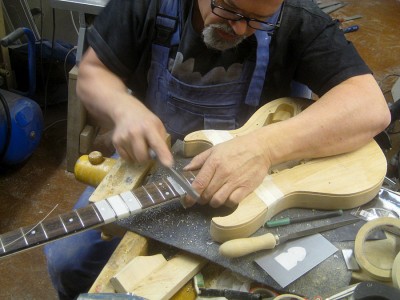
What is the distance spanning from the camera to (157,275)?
0.73 meters

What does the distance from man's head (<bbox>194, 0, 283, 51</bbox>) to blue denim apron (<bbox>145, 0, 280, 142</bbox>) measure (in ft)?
0.24

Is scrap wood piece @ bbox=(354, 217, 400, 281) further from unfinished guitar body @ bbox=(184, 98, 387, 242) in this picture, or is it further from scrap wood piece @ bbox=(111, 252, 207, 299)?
scrap wood piece @ bbox=(111, 252, 207, 299)

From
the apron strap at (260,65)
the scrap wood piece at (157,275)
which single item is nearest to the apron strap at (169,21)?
the apron strap at (260,65)

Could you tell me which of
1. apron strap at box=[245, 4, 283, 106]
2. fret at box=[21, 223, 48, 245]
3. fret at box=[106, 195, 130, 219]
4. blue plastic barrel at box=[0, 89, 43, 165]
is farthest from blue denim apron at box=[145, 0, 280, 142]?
blue plastic barrel at box=[0, 89, 43, 165]

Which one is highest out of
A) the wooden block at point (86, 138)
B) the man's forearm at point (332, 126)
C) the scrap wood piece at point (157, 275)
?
the man's forearm at point (332, 126)

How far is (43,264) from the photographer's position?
1814 millimetres

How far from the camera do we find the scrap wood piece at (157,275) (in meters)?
0.69

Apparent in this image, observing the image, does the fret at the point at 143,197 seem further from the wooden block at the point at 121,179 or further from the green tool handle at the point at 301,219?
the green tool handle at the point at 301,219

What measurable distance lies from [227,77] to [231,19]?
203mm

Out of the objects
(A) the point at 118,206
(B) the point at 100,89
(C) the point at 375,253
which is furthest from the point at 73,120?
(C) the point at 375,253

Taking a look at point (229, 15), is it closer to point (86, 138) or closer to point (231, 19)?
point (231, 19)

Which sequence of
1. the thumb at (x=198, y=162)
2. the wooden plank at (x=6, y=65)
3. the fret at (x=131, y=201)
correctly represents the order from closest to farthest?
the fret at (x=131, y=201) → the thumb at (x=198, y=162) → the wooden plank at (x=6, y=65)

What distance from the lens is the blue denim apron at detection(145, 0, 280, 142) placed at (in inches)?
44.1

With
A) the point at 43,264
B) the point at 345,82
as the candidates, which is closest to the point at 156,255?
the point at 345,82
